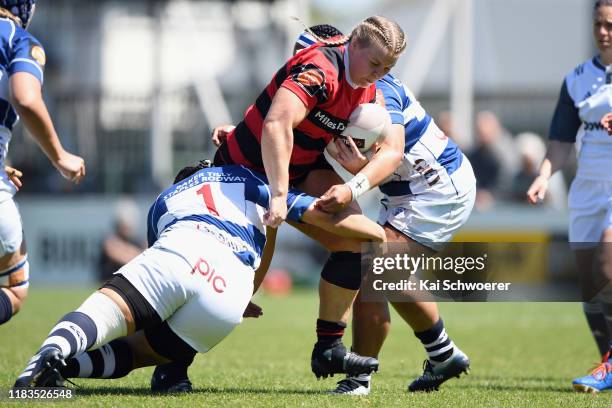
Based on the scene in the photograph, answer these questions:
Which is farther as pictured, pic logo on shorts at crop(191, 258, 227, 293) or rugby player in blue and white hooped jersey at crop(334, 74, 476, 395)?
rugby player in blue and white hooped jersey at crop(334, 74, 476, 395)

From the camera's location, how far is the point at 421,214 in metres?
6.68

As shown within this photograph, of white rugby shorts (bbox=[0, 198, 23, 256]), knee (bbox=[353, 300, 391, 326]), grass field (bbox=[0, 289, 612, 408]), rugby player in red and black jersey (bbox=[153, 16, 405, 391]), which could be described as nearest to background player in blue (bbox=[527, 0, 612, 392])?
grass field (bbox=[0, 289, 612, 408])

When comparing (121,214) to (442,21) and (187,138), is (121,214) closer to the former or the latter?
(187,138)

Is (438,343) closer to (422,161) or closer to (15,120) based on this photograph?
(422,161)

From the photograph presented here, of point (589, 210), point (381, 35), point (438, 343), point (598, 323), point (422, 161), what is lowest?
point (598, 323)

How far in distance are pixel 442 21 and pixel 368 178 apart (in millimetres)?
17246

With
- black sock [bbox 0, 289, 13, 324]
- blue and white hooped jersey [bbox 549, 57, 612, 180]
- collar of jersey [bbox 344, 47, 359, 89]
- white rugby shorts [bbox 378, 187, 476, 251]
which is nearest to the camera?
collar of jersey [bbox 344, 47, 359, 89]

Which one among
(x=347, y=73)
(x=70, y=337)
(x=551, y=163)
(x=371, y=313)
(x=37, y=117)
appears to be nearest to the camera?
(x=70, y=337)

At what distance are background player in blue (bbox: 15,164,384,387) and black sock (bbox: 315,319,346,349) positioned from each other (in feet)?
1.79

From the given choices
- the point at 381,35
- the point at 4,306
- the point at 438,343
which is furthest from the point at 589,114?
the point at 4,306

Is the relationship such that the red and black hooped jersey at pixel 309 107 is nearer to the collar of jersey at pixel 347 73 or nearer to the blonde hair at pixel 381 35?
the collar of jersey at pixel 347 73

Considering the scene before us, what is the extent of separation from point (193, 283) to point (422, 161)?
188cm

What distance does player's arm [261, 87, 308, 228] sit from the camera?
5715mm

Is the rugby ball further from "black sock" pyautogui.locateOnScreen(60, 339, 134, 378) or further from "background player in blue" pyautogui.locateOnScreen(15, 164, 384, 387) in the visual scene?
"black sock" pyautogui.locateOnScreen(60, 339, 134, 378)
